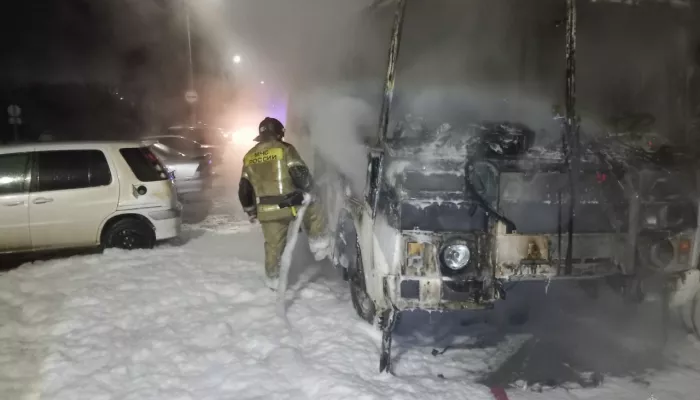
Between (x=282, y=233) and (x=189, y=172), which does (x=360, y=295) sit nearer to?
(x=282, y=233)

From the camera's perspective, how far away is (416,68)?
14.9ft

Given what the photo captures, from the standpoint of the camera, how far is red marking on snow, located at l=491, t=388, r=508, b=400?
3.29 metres

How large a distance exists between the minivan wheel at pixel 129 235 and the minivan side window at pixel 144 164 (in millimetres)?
557

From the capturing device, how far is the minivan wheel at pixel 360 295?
13.6 feet

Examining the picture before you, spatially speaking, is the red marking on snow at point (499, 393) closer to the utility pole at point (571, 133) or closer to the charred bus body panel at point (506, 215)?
the charred bus body panel at point (506, 215)

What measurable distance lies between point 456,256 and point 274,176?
7.03 feet

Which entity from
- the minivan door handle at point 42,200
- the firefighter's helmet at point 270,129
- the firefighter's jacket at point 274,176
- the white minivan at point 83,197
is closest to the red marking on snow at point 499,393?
the firefighter's jacket at point 274,176

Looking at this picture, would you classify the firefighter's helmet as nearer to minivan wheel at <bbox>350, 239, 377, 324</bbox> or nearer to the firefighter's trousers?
the firefighter's trousers

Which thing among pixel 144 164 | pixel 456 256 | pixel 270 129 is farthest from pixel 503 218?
pixel 144 164

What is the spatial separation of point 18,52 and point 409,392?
26866 millimetres

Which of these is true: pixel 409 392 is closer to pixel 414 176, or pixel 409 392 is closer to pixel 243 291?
pixel 414 176

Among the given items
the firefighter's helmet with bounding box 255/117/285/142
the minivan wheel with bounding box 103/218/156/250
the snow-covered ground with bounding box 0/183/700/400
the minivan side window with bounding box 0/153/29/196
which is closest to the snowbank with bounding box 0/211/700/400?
the snow-covered ground with bounding box 0/183/700/400

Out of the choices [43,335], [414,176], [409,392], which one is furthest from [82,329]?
[414,176]

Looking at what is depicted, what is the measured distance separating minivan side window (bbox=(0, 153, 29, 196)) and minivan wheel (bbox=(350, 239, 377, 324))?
13.3ft
